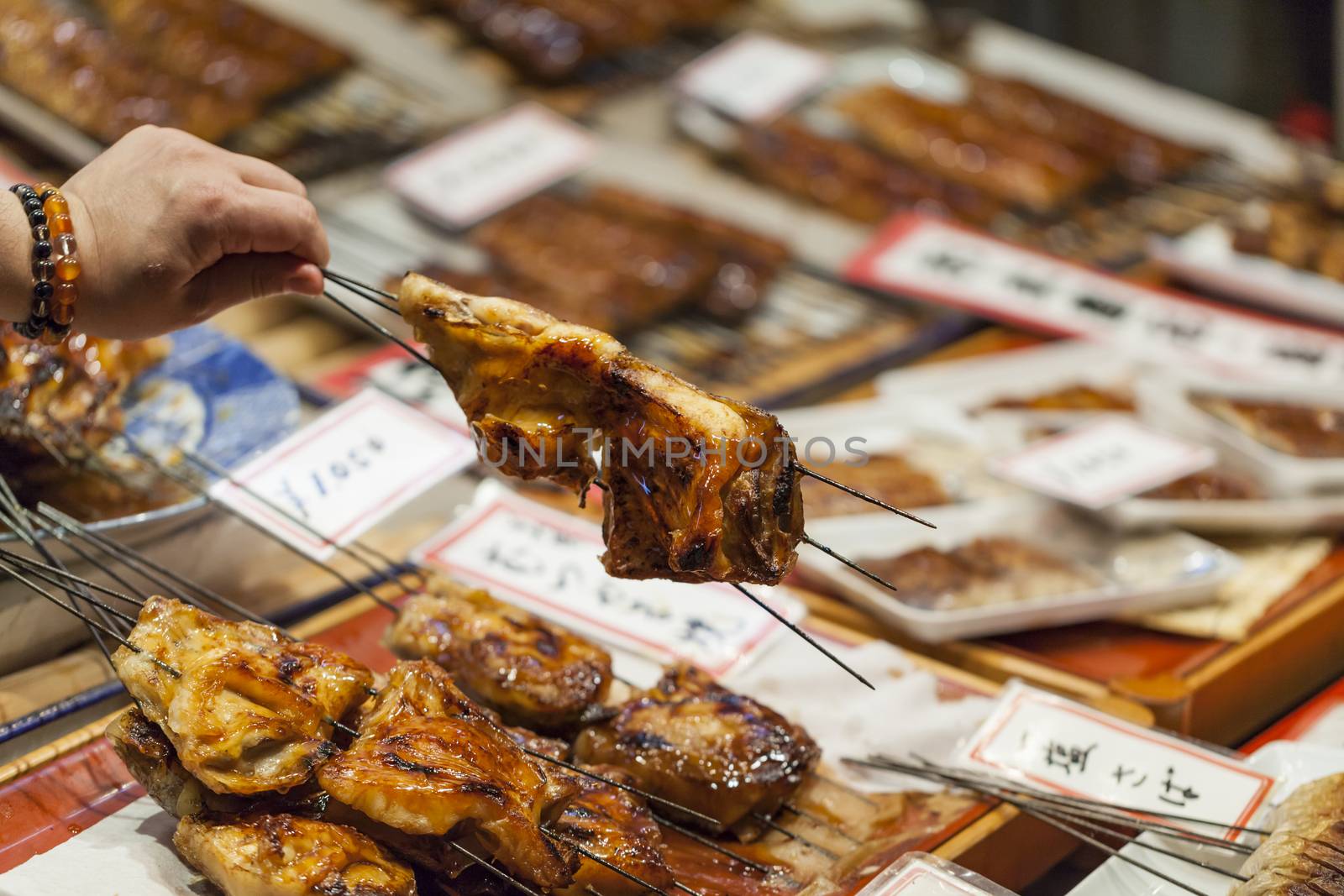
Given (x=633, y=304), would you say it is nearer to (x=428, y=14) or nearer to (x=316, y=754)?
(x=428, y=14)

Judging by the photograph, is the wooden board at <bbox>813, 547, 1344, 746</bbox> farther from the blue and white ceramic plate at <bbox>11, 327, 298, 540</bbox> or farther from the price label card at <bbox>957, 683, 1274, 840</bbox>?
the blue and white ceramic plate at <bbox>11, 327, 298, 540</bbox>

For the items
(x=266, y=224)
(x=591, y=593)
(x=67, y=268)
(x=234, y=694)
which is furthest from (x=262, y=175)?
(x=591, y=593)

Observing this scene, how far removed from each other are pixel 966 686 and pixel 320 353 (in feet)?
9.78

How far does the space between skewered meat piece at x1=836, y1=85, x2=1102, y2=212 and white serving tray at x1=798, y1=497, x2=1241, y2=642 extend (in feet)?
8.57

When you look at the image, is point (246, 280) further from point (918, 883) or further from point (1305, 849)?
point (1305, 849)

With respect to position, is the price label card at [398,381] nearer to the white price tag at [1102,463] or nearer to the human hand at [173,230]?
the human hand at [173,230]

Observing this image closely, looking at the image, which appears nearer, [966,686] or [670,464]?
[670,464]

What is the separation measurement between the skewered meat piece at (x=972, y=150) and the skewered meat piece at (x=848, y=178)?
0.43ft

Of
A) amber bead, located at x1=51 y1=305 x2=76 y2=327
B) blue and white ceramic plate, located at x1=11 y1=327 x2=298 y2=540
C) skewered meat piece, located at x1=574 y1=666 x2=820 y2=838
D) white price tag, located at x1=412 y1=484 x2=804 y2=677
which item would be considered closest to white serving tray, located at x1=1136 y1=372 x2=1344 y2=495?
white price tag, located at x1=412 y1=484 x2=804 y2=677

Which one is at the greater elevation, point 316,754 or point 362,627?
point 316,754

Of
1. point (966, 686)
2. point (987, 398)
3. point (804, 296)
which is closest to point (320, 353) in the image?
point (804, 296)

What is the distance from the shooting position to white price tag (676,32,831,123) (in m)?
6.80

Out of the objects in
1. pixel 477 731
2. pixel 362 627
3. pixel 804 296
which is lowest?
pixel 804 296

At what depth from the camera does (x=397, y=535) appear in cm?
410
